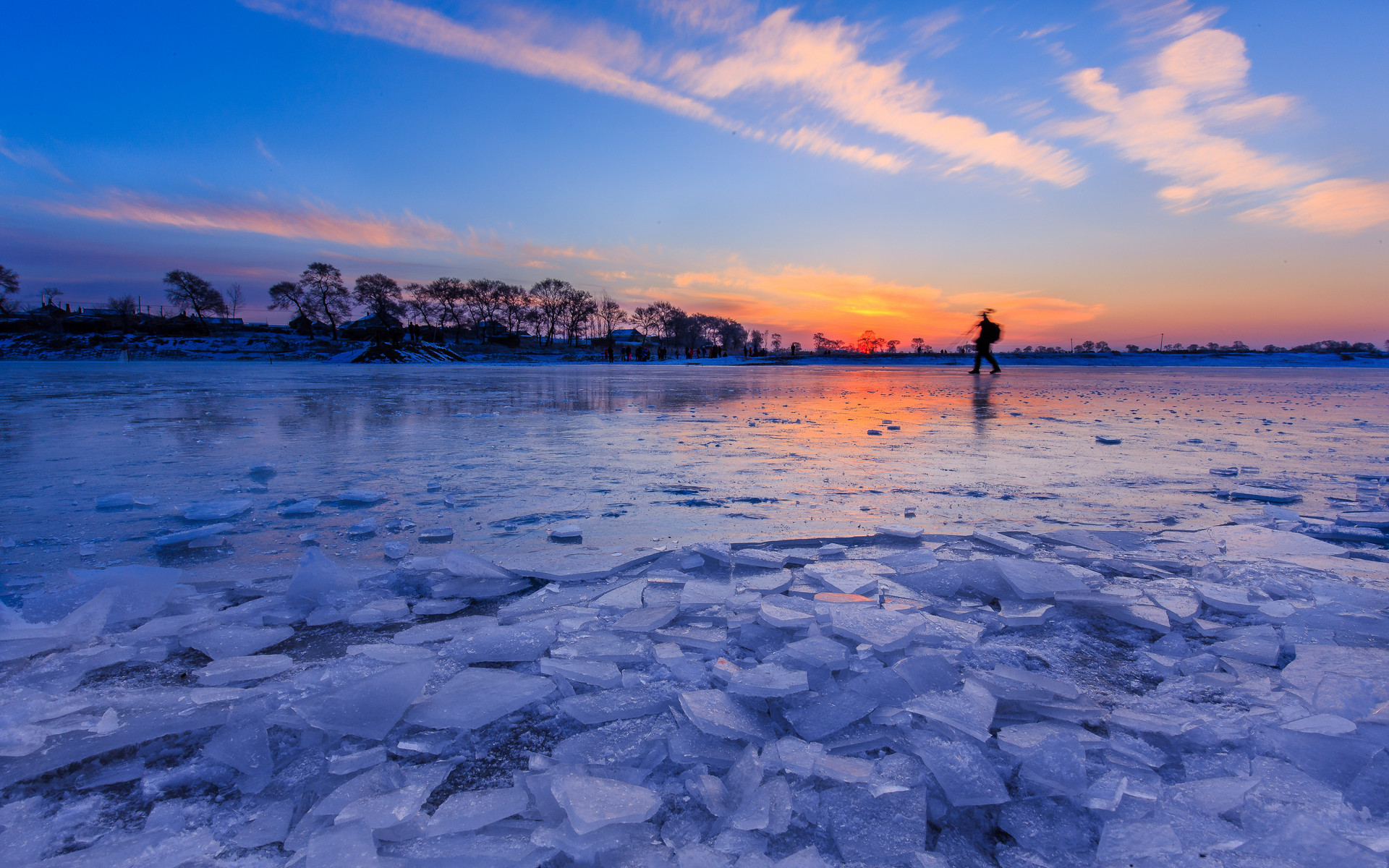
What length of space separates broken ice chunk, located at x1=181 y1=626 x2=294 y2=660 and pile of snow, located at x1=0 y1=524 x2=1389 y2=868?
10 mm

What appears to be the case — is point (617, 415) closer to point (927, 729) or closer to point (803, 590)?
point (803, 590)

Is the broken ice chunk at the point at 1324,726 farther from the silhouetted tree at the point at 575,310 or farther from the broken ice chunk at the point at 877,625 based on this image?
the silhouetted tree at the point at 575,310

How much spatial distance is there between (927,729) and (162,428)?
7.70m

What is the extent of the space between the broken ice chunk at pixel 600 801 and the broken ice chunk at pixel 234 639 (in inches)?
45.0

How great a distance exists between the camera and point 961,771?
1142 mm

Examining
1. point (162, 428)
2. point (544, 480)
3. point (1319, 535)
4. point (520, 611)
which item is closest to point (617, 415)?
point (544, 480)

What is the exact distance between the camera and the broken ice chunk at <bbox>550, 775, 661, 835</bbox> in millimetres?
988

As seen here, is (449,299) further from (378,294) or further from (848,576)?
(848,576)

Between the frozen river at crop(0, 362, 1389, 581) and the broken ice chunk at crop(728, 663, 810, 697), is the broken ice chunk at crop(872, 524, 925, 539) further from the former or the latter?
the broken ice chunk at crop(728, 663, 810, 697)

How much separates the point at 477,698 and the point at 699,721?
53cm

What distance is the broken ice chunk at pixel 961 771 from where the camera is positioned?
1.09 m

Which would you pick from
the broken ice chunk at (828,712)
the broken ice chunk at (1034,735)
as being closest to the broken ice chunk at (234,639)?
the broken ice chunk at (828,712)

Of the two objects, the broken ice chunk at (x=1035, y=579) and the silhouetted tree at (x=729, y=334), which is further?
the silhouetted tree at (x=729, y=334)

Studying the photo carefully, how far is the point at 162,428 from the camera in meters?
6.05
